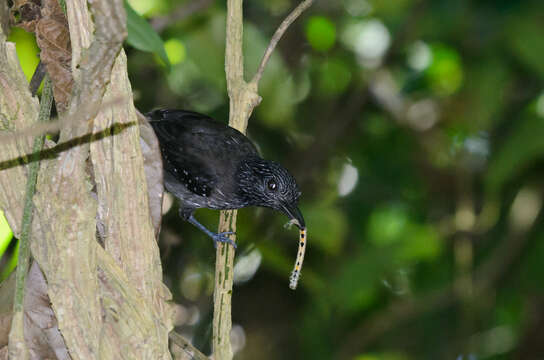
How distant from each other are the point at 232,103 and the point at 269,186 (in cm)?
121

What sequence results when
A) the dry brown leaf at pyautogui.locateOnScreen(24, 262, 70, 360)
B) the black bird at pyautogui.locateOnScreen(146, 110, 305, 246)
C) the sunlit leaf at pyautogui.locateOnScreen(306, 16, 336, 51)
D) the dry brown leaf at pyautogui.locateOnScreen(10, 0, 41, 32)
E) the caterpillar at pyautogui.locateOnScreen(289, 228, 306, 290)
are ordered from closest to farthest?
the dry brown leaf at pyautogui.locateOnScreen(24, 262, 70, 360) < the dry brown leaf at pyautogui.locateOnScreen(10, 0, 41, 32) < the caterpillar at pyautogui.locateOnScreen(289, 228, 306, 290) < the black bird at pyautogui.locateOnScreen(146, 110, 305, 246) < the sunlit leaf at pyautogui.locateOnScreen(306, 16, 336, 51)

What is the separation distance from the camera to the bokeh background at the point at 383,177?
4523mm

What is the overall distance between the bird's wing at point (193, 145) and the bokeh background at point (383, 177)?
335 mm

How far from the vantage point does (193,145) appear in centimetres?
402

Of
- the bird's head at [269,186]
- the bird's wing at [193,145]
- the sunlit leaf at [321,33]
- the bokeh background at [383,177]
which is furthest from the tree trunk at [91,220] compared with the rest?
the sunlit leaf at [321,33]

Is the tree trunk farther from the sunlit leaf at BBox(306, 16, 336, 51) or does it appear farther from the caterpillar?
the sunlit leaf at BBox(306, 16, 336, 51)

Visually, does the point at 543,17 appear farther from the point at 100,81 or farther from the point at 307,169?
the point at 100,81

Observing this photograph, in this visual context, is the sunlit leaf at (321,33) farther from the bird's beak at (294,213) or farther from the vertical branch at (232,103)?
the vertical branch at (232,103)

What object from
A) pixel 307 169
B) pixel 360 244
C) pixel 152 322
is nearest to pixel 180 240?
pixel 307 169

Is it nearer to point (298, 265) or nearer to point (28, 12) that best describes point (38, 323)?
point (28, 12)

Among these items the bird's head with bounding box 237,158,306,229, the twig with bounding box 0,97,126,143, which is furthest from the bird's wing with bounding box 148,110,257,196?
the twig with bounding box 0,97,126,143

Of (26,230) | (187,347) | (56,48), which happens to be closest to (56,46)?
(56,48)

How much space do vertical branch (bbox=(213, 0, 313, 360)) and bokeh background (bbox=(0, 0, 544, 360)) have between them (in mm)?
1406

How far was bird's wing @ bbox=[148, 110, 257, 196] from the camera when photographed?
3945 mm
